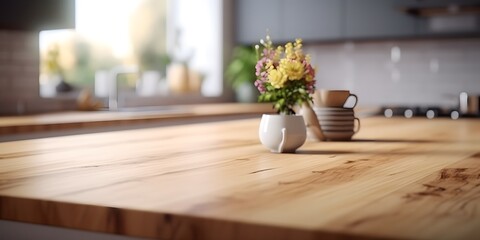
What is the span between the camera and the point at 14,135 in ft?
8.47

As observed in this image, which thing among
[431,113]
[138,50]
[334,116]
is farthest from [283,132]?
[138,50]

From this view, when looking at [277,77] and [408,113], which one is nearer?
[277,77]

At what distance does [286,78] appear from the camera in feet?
5.06

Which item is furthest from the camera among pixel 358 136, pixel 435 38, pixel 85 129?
pixel 435 38

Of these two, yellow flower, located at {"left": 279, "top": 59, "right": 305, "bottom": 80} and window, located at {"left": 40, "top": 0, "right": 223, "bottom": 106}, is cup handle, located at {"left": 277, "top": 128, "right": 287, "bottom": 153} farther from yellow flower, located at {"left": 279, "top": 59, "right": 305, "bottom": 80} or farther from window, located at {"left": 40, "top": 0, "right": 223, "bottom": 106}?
window, located at {"left": 40, "top": 0, "right": 223, "bottom": 106}

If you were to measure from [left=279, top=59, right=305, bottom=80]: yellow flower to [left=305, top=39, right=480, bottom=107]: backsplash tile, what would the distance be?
3.82 metres

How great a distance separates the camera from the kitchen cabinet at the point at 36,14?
10.4 feet

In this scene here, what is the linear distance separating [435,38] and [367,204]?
4.48 metres

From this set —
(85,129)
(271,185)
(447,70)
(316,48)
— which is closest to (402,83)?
(447,70)

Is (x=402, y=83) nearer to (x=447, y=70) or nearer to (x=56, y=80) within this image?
(x=447, y=70)

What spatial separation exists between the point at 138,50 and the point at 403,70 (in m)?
2.09

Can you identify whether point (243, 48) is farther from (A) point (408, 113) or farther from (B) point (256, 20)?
(A) point (408, 113)

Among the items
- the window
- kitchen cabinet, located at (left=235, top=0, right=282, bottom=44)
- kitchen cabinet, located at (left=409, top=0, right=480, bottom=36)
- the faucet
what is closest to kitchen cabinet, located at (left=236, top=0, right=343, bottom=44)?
kitchen cabinet, located at (left=235, top=0, right=282, bottom=44)

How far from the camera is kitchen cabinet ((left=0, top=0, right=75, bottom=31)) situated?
3.16 m
